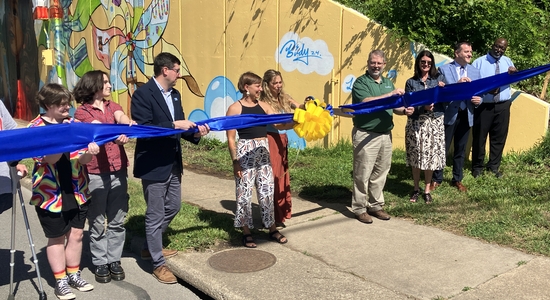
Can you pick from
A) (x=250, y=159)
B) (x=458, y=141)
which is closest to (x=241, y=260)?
(x=250, y=159)

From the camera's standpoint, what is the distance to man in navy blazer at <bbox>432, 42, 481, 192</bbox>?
7348mm

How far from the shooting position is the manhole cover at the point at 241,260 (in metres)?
5.25

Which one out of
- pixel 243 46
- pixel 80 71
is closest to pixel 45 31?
pixel 80 71

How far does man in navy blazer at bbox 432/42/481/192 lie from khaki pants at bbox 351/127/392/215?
1221mm

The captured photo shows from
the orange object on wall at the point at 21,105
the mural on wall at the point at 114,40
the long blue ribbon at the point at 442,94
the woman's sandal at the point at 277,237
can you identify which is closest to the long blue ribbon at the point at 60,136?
the woman's sandal at the point at 277,237

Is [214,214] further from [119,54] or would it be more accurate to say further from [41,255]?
[119,54]

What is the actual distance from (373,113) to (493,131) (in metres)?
2.65

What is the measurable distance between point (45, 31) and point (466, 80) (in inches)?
558

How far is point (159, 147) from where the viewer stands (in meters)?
5.08

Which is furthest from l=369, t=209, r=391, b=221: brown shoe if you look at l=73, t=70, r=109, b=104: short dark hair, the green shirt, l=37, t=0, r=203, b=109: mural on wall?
l=37, t=0, r=203, b=109: mural on wall

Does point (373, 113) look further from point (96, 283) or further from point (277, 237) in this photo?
point (96, 283)

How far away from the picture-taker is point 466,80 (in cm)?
663

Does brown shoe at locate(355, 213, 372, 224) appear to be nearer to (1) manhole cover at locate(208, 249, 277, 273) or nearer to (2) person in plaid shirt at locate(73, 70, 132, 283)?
(1) manhole cover at locate(208, 249, 277, 273)

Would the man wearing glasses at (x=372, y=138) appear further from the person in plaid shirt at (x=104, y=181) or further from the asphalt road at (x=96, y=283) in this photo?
the person in plaid shirt at (x=104, y=181)
